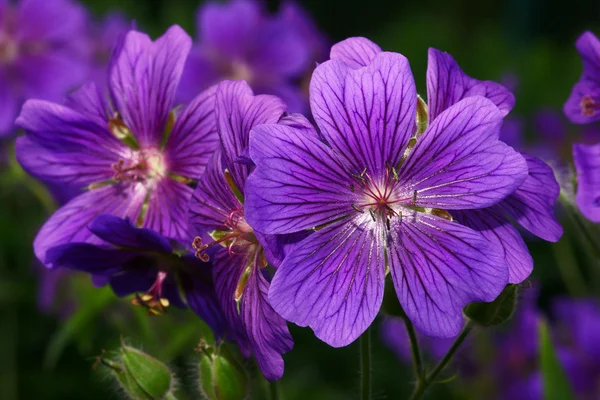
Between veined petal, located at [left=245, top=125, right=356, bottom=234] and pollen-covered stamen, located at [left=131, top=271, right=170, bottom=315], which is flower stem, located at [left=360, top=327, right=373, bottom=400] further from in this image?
pollen-covered stamen, located at [left=131, top=271, right=170, bottom=315]

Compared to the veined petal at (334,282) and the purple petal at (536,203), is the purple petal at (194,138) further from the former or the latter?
the purple petal at (536,203)

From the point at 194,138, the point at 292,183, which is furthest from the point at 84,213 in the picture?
the point at 292,183

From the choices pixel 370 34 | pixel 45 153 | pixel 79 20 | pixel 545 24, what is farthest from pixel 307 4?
pixel 45 153

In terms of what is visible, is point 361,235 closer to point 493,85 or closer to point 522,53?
point 493,85

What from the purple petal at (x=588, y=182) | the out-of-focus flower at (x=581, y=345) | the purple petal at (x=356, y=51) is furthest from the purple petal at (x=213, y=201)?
the out-of-focus flower at (x=581, y=345)

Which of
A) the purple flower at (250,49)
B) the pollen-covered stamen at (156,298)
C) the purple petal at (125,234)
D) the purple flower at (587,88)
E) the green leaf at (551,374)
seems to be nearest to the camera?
the purple petal at (125,234)

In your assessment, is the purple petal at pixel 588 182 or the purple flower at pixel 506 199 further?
the purple petal at pixel 588 182

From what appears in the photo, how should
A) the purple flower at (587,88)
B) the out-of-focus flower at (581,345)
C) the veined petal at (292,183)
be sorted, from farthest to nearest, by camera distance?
the out-of-focus flower at (581,345), the purple flower at (587,88), the veined petal at (292,183)

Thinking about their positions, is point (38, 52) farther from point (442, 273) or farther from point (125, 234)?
point (442, 273)
